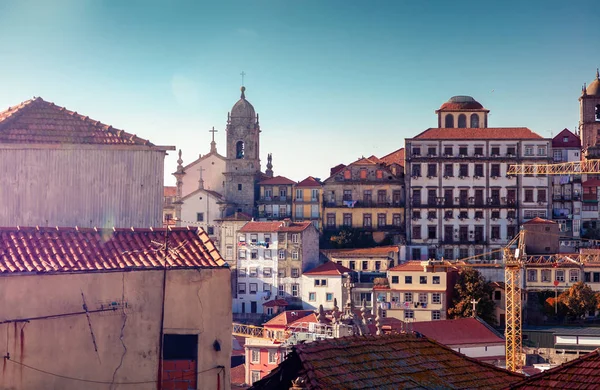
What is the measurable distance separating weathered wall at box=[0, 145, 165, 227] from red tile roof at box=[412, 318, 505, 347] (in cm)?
4202

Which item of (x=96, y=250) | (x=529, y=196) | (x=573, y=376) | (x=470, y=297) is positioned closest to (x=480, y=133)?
(x=529, y=196)

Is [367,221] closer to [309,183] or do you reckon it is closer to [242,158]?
[309,183]

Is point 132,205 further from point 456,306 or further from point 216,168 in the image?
point 216,168

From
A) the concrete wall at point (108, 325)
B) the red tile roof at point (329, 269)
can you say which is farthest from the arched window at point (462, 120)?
the concrete wall at point (108, 325)

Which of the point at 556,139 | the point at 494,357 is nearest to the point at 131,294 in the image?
the point at 494,357

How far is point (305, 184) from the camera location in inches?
3617

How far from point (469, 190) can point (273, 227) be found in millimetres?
16975

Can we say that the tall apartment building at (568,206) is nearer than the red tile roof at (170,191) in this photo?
Yes

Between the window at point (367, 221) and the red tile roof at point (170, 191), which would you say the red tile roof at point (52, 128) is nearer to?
the window at point (367, 221)

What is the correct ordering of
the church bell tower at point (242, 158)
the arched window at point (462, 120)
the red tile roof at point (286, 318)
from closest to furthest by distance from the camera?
the red tile roof at point (286, 318) < the church bell tower at point (242, 158) < the arched window at point (462, 120)

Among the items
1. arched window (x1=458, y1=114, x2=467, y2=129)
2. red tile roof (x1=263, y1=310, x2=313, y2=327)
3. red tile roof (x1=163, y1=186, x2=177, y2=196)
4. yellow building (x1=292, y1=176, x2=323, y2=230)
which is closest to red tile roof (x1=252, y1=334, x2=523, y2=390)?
red tile roof (x1=263, y1=310, x2=313, y2=327)

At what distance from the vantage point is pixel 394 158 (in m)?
96.8

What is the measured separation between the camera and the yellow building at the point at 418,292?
76375 mm

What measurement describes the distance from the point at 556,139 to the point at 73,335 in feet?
284
